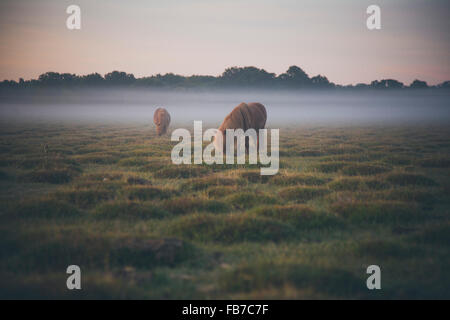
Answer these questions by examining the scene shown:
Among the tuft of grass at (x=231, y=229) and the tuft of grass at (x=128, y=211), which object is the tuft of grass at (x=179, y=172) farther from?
the tuft of grass at (x=231, y=229)

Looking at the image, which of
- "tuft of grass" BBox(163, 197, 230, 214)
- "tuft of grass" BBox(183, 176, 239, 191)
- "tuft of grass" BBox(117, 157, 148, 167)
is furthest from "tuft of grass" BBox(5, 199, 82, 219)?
"tuft of grass" BBox(117, 157, 148, 167)

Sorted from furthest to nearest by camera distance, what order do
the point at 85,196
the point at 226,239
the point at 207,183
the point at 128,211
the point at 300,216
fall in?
the point at 207,183 → the point at 85,196 → the point at 128,211 → the point at 300,216 → the point at 226,239

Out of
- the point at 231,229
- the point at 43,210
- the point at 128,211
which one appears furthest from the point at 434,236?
the point at 43,210

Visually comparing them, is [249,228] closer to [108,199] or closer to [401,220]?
[401,220]

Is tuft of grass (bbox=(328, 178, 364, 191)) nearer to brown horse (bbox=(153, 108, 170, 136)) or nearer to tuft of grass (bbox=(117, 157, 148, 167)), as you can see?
tuft of grass (bbox=(117, 157, 148, 167))

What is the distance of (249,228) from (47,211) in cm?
519

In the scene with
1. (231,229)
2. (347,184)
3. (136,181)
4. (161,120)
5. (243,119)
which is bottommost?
(231,229)

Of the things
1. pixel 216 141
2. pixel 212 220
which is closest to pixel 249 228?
pixel 212 220

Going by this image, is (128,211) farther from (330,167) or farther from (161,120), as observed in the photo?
(161,120)

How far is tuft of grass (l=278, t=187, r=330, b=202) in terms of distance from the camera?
941 centimetres

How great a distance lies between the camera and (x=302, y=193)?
9625mm

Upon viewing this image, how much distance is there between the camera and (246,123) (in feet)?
58.5

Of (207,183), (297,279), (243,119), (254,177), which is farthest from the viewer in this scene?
(243,119)

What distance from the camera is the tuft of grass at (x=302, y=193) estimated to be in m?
9.41
